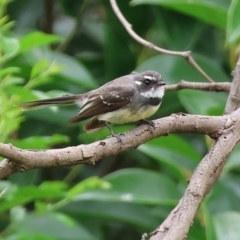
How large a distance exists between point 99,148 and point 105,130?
1.08 meters

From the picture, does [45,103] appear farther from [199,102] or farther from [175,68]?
[175,68]

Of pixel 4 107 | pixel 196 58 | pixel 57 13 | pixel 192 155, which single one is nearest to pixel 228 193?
pixel 192 155

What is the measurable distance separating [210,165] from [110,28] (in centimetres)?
171

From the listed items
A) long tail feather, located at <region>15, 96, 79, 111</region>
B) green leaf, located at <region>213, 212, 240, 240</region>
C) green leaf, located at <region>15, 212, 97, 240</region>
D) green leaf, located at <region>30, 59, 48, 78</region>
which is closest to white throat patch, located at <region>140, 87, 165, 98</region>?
long tail feather, located at <region>15, 96, 79, 111</region>

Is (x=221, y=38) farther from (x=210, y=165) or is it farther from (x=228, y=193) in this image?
(x=210, y=165)

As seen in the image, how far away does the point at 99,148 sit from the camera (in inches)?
61.6

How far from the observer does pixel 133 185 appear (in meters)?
2.48

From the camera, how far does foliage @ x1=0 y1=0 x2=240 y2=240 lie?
2141 millimetres

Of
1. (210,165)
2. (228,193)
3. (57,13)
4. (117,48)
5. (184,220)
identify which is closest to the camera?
(184,220)

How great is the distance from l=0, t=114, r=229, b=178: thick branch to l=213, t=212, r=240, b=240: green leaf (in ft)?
1.86

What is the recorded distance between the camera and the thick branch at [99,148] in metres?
1.39

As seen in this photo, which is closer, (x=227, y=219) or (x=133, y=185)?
(x=227, y=219)

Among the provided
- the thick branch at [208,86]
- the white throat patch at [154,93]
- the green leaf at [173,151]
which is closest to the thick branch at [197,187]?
the thick branch at [208,86]

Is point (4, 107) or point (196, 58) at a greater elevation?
point (196, 58)
